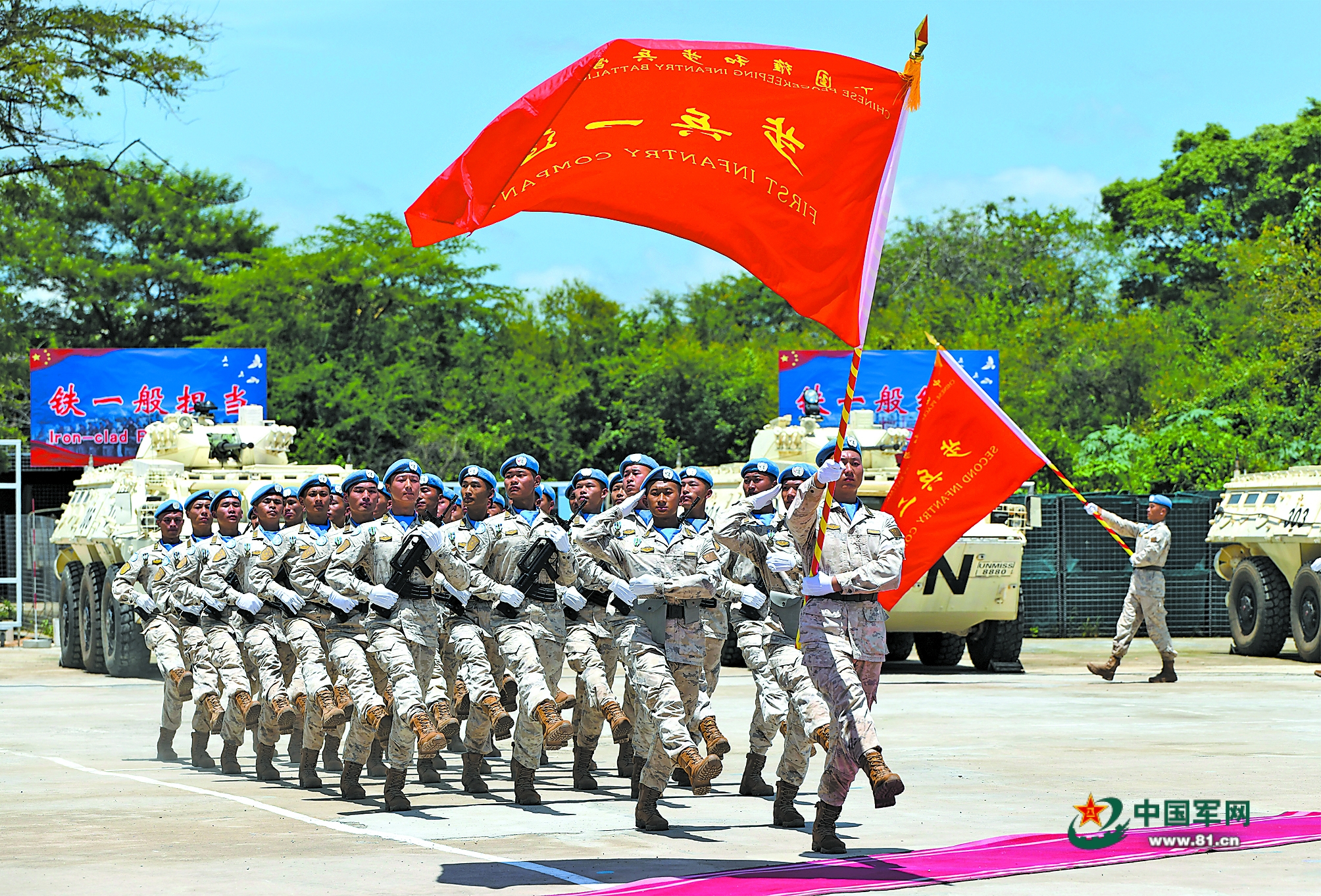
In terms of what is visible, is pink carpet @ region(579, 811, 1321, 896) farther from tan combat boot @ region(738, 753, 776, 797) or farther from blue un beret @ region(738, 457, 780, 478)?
blue un beret @ region(738, 457, 780, 478)

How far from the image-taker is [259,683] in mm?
12070

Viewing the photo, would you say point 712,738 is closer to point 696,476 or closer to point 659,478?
point 659,478

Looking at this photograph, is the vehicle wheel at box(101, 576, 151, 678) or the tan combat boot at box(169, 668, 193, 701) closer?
the tan combat boot at box(169, 668, 193, 701)

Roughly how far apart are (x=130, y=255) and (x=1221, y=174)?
103ft

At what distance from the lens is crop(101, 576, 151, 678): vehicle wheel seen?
797 inches

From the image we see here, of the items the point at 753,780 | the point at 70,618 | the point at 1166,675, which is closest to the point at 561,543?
the point at 753,780

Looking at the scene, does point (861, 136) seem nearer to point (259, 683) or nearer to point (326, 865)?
point (326, 865)

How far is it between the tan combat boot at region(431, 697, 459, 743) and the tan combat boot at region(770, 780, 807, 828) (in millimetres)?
1922

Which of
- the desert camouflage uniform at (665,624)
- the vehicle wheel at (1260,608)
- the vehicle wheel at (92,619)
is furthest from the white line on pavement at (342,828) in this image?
the vehicle wheel at (1260,608)

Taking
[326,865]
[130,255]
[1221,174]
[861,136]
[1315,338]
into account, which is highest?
[1221,174]

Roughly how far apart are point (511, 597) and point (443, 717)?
880 millimetres

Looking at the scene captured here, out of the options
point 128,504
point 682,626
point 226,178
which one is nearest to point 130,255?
point 226,178

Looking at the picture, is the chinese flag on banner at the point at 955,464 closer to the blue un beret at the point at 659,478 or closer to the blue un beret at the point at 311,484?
the blue un beret at the point at 659,478

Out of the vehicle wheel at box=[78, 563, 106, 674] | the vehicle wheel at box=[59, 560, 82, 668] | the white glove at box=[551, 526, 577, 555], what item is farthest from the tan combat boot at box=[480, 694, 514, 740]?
the vehicle wheel at box=[59, 560, 82, 668]
